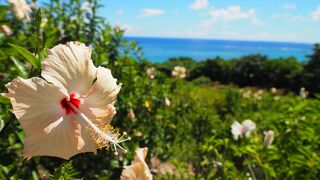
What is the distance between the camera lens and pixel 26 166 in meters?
2.73

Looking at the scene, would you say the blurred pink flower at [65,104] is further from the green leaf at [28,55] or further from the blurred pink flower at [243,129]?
the blurred pink flower at [243,129]

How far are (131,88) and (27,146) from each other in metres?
2.78

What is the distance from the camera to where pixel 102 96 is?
1.11 meters

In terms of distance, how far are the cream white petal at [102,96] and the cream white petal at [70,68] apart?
2 cm

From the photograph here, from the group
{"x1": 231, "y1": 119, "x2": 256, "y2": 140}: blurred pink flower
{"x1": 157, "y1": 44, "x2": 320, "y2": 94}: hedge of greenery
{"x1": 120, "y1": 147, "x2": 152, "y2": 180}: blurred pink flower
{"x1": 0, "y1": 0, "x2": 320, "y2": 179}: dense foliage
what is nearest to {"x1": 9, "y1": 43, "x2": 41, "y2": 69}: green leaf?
{"x1": 0, "y1": 0, "x2": 320, "y2": 179}: dense foliage

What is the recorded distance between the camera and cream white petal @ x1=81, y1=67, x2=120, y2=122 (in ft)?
3.59

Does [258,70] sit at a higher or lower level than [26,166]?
lower

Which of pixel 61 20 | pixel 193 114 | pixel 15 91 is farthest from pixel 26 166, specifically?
pixel 193 114

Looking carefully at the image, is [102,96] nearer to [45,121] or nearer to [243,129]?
[45,121]

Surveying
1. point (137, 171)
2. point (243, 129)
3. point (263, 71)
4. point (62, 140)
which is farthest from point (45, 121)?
point (263, 71)

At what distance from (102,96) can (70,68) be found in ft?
0.41

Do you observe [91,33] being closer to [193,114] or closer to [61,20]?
[61,20]

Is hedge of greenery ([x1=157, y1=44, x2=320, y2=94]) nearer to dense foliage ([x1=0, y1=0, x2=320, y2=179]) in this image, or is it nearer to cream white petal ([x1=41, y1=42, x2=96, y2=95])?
dense foliage ([x1=0, y1=0, x2=320, y2=179])

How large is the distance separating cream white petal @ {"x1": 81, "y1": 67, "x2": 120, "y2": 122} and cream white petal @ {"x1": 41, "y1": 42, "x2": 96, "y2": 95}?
19 mm
